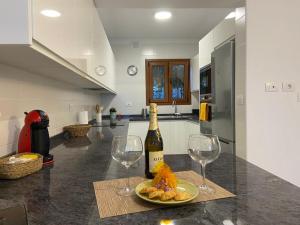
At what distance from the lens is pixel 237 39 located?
2.21m

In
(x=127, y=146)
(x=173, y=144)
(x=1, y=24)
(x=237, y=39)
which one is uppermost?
(x=237, y=39)

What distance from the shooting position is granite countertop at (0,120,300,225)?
58 centimetres

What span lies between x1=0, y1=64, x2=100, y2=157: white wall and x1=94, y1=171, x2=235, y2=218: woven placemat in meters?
0.71

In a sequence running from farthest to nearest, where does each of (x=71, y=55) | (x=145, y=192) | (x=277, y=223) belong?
(x=71, y=55) → (x=145, y=192) → (x=277, y=223)

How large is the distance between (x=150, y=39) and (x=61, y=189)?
162 inches

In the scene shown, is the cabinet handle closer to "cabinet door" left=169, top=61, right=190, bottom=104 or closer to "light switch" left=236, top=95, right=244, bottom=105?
"light switch" left=236, top=95, right=244, bottom=105

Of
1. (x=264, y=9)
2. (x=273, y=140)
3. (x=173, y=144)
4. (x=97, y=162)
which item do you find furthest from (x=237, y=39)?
(x=173, y=144)

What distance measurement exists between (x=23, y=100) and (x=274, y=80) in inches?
76.9

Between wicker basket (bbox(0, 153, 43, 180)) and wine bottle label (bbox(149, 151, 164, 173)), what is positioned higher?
wine bottle label (bbox(149, 151, 164, 173))

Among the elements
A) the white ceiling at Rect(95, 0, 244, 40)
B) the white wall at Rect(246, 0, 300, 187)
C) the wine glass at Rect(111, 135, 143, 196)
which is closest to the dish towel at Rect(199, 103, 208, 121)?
the white wall at Rect(246, 0, 300, 187)

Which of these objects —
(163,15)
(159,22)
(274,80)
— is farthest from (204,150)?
(159,22)

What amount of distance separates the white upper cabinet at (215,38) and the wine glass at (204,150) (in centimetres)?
183

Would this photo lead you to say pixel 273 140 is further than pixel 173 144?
No

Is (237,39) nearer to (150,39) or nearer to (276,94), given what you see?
(276,94)
